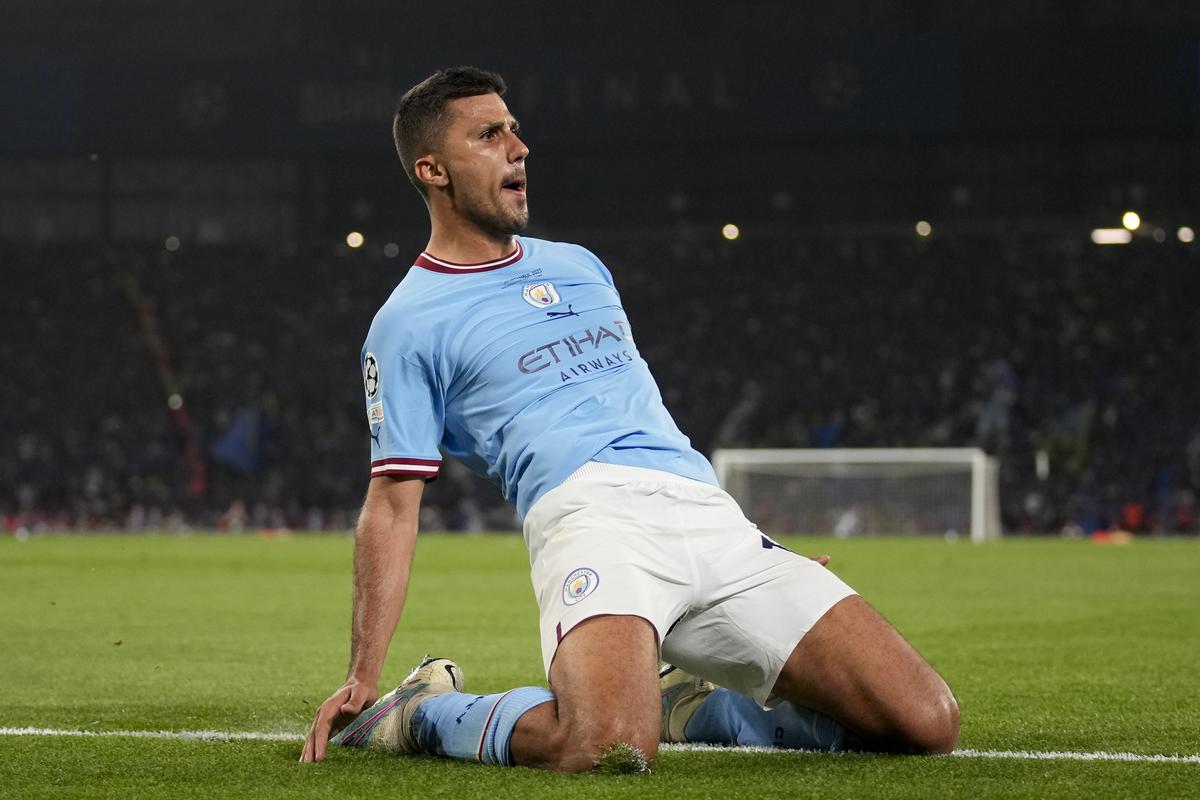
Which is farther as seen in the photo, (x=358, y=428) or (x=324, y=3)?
(x=358, y=428)

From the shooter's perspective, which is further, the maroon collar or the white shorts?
the maroon collar

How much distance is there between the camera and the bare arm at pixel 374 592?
3.87m

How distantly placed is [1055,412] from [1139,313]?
116 inches

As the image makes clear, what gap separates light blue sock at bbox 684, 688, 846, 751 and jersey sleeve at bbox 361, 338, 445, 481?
1.03 m

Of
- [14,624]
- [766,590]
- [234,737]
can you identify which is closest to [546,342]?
[766,590]

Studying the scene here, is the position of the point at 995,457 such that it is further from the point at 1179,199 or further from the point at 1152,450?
the point at 1179,199

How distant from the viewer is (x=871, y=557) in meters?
17.7

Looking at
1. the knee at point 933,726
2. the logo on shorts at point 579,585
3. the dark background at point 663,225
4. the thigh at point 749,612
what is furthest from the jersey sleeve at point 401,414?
the dark background at point 663,225

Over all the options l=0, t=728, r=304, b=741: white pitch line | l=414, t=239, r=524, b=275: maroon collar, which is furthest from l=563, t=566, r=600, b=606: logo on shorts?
l=0, t=728, r=304, b=741: white pitch line

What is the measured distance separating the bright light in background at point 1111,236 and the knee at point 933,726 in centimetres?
2547

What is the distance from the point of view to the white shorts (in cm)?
394

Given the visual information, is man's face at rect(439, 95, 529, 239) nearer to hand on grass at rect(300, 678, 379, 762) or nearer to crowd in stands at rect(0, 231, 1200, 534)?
hand on grass at rect(300, 678, 379, 762)

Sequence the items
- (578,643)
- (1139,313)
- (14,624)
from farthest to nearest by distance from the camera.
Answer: (1139,313), (14,624), (578,643)

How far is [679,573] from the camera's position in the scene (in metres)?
3.99
